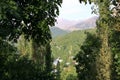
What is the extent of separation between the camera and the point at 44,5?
29.0 metres

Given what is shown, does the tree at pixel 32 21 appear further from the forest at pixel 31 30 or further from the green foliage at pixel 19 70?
the green foliage at pixel 19 70

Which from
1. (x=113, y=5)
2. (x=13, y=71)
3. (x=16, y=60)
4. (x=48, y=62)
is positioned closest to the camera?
(x=13, y=71)

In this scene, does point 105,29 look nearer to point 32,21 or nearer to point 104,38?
point 104,38

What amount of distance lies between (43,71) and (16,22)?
1145 centimetres

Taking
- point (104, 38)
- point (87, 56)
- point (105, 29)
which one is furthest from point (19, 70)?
point (87, 56)

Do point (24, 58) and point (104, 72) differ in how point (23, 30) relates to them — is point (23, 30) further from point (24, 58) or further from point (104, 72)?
point (104, 72)

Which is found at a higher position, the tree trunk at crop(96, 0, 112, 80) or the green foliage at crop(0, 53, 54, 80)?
the tree trunk at crop(96, 0, 112, 80)

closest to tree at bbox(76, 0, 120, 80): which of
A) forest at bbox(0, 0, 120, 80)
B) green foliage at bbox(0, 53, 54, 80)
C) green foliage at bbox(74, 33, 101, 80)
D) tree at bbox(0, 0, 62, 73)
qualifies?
forest at bbox(0, 0, 120, 80)

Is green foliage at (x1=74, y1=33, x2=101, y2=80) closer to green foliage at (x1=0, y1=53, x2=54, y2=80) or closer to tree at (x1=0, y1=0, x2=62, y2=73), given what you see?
green foliage at (x1=0, y1=53, x2=54, y2=80)

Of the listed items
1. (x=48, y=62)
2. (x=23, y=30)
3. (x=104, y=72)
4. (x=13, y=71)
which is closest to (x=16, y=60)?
(x=13, y=71)

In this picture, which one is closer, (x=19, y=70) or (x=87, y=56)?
(x=19, y=70)

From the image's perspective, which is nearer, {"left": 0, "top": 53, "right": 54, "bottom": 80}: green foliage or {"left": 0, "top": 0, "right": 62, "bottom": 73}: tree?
{"left": 0, "top": 0, "right": 62, "bottom": 73}: tree

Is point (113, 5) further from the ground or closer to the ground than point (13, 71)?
further from the ground

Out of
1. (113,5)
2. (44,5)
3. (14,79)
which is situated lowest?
(14,79)
